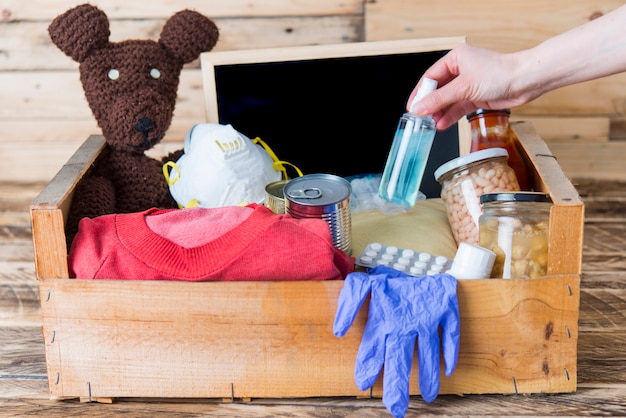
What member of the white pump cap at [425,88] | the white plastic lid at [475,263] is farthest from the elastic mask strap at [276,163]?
the white plastic lid at [475,263]

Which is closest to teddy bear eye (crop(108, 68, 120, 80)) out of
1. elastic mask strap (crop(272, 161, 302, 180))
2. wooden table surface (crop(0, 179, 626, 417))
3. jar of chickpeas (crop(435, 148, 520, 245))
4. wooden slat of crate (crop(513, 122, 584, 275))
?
elastic mask strap (crop(272, 161, 302, 180))

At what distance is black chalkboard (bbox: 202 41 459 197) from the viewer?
3.94ft

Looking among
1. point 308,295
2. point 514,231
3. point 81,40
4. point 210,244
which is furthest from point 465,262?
point 81,40

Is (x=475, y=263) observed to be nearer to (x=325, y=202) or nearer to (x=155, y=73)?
(x=325, y=202)

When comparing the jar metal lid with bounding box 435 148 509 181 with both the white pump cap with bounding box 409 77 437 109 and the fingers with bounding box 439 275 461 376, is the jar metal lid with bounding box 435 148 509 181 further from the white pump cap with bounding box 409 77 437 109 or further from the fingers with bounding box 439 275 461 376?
the fingers with bounding box 439 275 461 376

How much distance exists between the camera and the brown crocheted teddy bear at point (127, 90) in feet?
3.38

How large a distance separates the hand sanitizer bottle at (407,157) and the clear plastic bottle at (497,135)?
0.09 metres

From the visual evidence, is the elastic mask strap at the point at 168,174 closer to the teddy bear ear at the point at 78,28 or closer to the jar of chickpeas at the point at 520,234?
the teddy bear ear at the point at 78,28

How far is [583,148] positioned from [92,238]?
109 centimetres

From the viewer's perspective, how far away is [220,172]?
1062mm

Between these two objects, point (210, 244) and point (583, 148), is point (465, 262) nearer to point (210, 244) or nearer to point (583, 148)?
point (210, 244)

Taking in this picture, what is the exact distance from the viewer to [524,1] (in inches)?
58.6

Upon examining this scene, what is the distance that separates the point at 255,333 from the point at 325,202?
0.17 metres

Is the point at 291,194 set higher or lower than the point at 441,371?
higher
